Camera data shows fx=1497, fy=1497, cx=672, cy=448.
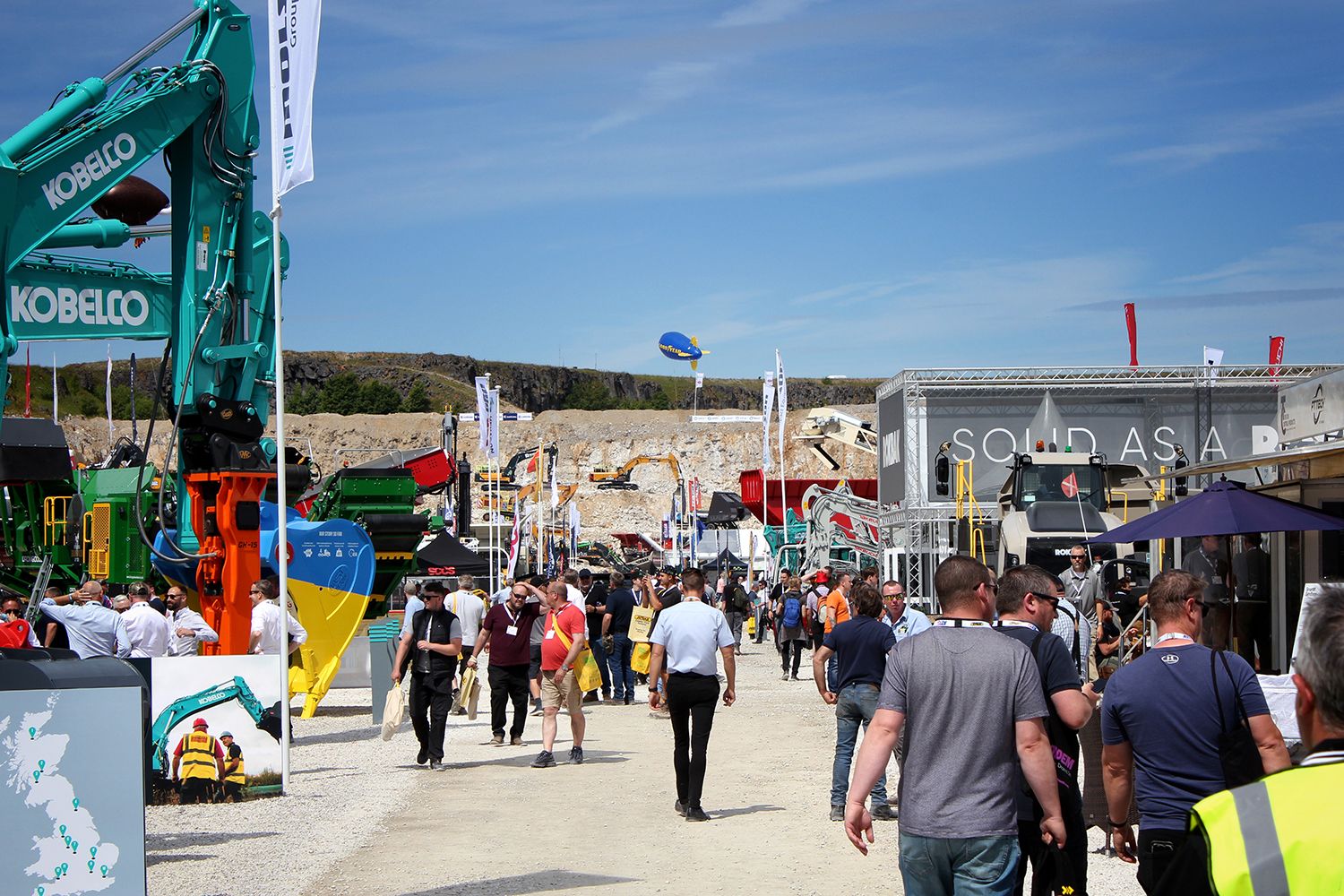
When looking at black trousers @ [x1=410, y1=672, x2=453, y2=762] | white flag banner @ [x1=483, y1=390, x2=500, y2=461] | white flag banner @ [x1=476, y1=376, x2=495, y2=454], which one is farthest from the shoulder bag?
white flag banner @ [x1=483, y1=390, x2=500, y2=461]

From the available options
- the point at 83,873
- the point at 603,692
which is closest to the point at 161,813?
the point at 83,873

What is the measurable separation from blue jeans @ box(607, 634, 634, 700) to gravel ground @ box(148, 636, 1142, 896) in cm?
494

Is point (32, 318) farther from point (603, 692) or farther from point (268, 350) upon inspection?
point (603, 692)

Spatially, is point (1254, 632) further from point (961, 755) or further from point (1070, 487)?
point (961, 755)

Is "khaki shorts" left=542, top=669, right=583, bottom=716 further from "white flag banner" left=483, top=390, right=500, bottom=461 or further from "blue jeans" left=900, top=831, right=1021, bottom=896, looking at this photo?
"white flag banner" left=483, top=390, right=500, bottom=461

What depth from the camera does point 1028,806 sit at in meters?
5.66

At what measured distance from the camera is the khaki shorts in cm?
1412

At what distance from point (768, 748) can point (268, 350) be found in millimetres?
6447

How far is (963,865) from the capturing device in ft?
17.2

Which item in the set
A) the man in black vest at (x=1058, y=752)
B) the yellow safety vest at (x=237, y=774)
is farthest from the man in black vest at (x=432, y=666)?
the man in black vest at (x=1058, y=752)

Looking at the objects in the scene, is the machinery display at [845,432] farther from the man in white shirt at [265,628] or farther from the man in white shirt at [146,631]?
the man in white shirt at [146,631]

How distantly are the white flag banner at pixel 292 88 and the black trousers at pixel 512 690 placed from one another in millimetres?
5212

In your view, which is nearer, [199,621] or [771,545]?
[199,621]

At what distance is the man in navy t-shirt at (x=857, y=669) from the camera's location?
1047 centimetres
